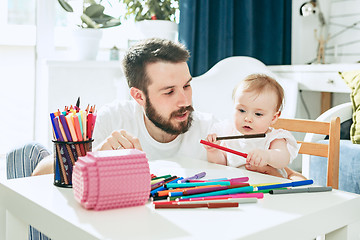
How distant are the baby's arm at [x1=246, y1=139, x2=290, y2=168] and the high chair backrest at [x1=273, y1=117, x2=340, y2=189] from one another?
0.13 m

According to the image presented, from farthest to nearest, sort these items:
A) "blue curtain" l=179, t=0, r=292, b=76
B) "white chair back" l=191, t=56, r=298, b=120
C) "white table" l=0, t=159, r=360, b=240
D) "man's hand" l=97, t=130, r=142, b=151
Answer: "blue curtain" l=179, t=0, r=292, b=76
"white chair back" l=191, t=56, r=298, b=120
"man's hand" l=97, t=130, r=142, b=151
"white table" l=0, t=159, r=360, b=240

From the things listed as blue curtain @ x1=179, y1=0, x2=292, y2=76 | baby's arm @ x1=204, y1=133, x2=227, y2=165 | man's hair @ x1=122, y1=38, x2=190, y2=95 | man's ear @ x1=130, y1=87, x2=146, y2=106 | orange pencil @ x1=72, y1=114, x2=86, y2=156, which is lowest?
baby's arm @ x1=204, y1=133, x2=227, y2=165

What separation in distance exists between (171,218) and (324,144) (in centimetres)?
84

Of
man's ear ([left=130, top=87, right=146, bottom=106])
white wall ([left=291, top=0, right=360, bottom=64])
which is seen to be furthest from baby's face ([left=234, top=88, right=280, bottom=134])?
white wall ([left=291, top=0, right=360, bottom=64])

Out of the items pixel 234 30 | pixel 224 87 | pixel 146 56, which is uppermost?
pixel 234 30

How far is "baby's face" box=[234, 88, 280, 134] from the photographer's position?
4.60ft

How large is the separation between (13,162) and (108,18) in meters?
1.39

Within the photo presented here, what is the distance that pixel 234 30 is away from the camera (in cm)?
308

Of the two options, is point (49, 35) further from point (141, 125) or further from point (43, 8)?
point (141, 125)

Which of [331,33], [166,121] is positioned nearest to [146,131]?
[166,121]

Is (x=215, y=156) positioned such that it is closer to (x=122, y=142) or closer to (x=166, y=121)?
(x=166, y=121)

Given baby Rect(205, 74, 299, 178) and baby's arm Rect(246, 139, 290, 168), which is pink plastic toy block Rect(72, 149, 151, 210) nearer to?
baby's arm Rect(246, 139, 290, 168)

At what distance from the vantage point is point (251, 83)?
1.42 meters

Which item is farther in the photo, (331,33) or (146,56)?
(331,33)
